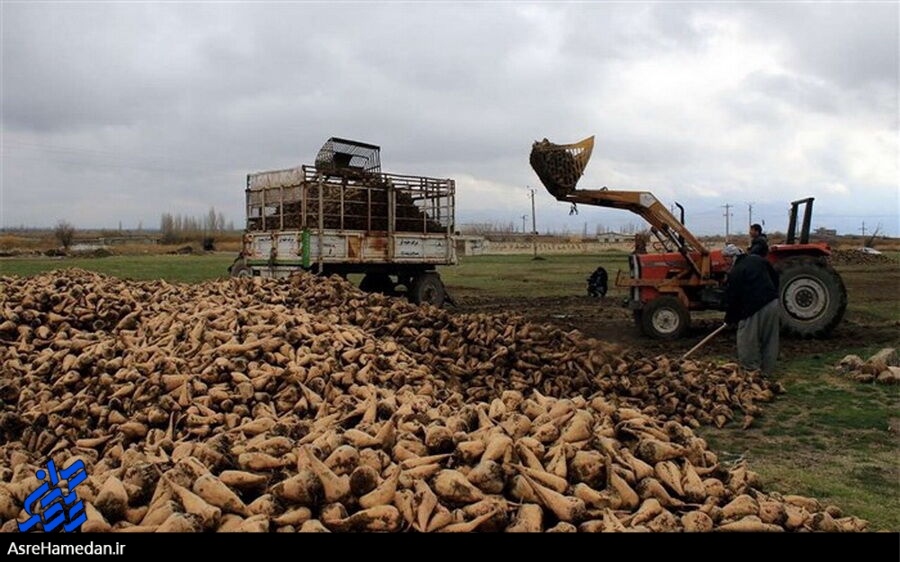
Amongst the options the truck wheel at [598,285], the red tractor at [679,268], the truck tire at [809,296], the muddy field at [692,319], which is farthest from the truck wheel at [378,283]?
the truck tire at [809,296]

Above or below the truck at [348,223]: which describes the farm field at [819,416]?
below

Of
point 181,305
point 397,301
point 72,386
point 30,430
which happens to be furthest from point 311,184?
point 30,430

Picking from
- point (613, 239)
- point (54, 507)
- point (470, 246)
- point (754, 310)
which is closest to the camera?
point (54, 507)

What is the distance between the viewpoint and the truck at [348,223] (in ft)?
45.0

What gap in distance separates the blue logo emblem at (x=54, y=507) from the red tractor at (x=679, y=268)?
9.47 meters

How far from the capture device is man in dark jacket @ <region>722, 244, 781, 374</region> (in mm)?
9234

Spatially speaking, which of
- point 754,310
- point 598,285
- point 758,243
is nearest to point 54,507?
point 754,310

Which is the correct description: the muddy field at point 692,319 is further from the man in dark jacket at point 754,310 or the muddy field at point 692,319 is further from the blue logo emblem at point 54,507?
the blue logo emblem at point 54,507

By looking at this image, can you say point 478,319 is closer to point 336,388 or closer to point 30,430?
point 336,388

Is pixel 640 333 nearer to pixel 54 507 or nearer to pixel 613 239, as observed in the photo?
pixel 54 507

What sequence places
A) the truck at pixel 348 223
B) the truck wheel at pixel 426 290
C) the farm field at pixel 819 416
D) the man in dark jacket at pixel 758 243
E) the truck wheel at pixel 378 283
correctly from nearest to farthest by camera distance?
the farm field at pixel 819 416 < the man in dark jacket at pixel 758 243 < the truck at pixel 348 223 < the truck wheel at pixel 426 290 < the truck wheel at pixel 378 283

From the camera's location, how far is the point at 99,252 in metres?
50.0

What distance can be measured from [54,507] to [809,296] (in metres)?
11.3

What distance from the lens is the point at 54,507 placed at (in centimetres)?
382
